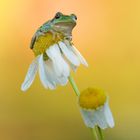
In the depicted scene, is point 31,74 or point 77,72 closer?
point 31,74

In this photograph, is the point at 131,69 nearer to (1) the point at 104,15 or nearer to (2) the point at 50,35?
(1) the point at 104,15

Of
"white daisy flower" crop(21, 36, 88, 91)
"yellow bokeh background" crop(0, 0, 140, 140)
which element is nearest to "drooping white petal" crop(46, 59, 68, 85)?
"white daisy flower" crop(21, 36, 88, 91)

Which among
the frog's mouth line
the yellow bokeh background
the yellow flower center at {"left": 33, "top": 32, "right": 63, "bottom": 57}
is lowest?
the yellow bokeh background

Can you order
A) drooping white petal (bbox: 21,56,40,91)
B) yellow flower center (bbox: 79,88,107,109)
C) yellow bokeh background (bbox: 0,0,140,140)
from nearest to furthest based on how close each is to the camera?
1. yellow flower center (bbox: 79,88,107,109)
2. drooping white petal (bbox: 21,56,40,91)
3. yellow bokeh background (bbox: 0,0,140,140)

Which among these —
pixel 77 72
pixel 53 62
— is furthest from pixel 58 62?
pixel 77 72

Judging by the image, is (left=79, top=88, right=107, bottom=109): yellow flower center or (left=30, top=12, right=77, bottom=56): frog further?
(left=30, top=12, right=77, bottom=56): frog

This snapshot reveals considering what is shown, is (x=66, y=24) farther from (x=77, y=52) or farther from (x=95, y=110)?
(x=95, y=110)

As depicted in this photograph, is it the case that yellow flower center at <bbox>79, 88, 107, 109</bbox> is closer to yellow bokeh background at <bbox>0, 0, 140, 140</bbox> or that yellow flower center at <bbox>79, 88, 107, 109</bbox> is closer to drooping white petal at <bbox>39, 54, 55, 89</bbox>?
drooping white petal at <bbox>39, 54, 55, 89</bbox>
